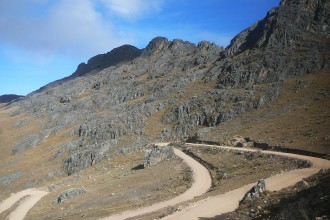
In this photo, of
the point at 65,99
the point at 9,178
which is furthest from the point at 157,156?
the point at 65,99

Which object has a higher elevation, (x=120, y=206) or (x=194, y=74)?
(x=194, y=74)

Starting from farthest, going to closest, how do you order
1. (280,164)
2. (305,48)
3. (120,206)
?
(305,48) < (280,164) < (120,206)

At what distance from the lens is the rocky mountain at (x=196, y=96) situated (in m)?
A: 106

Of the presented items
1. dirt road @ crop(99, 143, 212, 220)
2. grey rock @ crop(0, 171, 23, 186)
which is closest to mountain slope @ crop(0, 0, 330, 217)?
grey rock @ crop(0, 171, 23, 186)

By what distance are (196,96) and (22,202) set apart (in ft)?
255

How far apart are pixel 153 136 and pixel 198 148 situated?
34.5 m

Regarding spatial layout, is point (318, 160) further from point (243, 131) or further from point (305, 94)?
point (305, 94)

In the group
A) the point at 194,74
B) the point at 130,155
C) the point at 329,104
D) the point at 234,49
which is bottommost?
the point at 130,155

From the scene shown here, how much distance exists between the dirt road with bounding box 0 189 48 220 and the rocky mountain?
20074 millimetres

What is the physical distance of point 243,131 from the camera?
8381 centimetres

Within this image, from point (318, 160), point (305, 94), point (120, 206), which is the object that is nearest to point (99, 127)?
point (305, 94)

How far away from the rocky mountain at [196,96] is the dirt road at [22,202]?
20074 mm

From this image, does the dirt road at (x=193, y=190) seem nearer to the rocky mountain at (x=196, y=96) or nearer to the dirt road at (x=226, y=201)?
the dirt road at (x=226, y=201)

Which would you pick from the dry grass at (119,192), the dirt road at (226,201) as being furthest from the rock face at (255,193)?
the dry grass at (119,192)
